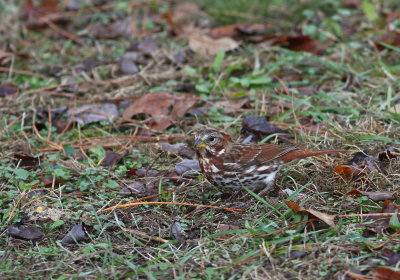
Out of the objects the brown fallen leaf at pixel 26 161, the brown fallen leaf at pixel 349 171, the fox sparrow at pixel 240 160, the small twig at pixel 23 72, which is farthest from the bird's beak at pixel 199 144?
the small twig at pixel 23 72

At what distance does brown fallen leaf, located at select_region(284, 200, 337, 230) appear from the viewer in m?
3.60

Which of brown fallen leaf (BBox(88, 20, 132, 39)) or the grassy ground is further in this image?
brown fallen leaf (BBox(88, 20, 132, 39))

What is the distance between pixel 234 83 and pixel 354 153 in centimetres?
207

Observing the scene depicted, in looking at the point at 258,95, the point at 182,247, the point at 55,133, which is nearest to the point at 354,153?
the point at 258,95

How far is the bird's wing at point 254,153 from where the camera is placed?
14.8 ft

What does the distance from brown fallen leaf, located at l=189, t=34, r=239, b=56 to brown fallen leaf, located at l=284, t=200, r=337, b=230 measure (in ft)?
12.2

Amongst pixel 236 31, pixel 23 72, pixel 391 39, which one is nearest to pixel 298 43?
pixel 236 31

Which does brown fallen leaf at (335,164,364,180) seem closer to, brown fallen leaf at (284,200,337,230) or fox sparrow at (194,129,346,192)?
fox sparrow at (194,129,346,192)

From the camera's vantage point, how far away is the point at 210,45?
7.32m

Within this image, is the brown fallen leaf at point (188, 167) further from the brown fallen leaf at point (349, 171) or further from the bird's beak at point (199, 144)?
the brown fallen leaf at point (349, 171)

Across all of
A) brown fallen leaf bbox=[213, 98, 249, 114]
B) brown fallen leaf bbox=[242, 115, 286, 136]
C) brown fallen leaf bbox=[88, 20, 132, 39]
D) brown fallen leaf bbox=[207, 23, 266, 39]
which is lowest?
brown fallen leaf bbox=[213, 98, 249, 114]

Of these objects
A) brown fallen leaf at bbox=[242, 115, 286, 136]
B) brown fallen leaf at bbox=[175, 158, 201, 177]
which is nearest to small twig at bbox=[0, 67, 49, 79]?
brown fallen leaf at bbox=[175, 158, 201, 177]

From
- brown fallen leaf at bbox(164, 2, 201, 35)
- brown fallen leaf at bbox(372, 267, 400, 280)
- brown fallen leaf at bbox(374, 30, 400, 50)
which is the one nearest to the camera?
brown fallen leaf at bbox(372, 267, 400, 280)

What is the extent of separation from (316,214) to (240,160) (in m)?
1.03
